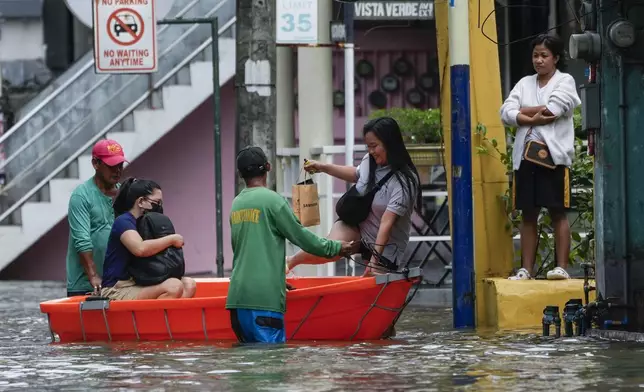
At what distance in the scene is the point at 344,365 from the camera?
35.8 ft

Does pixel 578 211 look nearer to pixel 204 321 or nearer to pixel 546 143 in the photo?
pixel 546 143

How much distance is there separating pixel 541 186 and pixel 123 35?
5306 millimetres

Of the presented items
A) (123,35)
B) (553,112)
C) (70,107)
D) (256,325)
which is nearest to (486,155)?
(553,112)

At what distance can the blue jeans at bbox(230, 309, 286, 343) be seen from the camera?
12203 mm

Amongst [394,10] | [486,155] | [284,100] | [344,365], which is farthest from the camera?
[394,10]

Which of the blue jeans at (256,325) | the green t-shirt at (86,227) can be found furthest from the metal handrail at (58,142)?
the blue jeans at (256,325)

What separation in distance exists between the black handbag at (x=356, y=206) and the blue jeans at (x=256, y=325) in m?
1.28

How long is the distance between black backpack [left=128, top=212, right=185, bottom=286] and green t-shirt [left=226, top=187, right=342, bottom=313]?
0.94 meters

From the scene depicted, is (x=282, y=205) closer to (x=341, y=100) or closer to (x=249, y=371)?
(x=249, y=371)

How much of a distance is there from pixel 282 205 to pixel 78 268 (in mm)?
2029

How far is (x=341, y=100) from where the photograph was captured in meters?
22.8

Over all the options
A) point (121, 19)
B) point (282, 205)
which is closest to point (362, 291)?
point (282, 205)

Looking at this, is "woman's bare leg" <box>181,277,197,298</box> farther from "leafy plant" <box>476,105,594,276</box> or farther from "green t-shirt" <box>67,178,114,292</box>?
"leafy plant" <box>476,105,594,276</box>

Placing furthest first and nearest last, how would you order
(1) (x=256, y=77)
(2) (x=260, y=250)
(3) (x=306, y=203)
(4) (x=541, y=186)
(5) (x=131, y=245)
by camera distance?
1. (1) (x=256, y=77)
2. (4) (x=541, y=186)
3. (3) (x=306, y=203)
4. (5) (x=131, y=245)
5. (2) (x=260, y=250)
